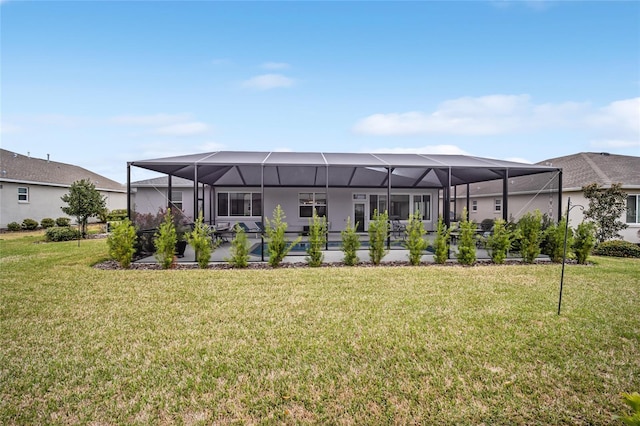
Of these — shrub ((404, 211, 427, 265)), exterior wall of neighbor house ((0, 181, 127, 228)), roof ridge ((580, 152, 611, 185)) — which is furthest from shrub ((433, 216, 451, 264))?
exterior wall of neighbor house ((0, 181, 127, 228))

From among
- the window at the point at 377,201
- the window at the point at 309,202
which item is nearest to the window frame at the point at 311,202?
the window at the point at 309,202

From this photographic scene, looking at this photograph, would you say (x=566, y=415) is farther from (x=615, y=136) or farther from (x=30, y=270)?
(x=615, y=136)

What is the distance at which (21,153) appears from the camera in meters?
23.2

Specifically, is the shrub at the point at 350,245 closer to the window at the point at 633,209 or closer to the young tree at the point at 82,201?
the young tree at the point at 82,201

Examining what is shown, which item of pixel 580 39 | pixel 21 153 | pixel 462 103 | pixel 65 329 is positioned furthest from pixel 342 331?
pixel 21 153

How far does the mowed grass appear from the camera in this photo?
248 cm

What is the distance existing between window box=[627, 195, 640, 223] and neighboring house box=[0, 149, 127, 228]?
2566 centimetres

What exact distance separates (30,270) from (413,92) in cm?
1432

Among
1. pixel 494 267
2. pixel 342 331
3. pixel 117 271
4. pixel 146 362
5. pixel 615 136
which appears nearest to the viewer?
pixel 146 362

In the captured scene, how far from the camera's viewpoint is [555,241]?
8.83m

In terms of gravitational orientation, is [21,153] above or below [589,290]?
above

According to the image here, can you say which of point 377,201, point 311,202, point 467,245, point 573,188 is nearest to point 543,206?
point 573,188

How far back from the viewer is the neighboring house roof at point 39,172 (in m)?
18.4

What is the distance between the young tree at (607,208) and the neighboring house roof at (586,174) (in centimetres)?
102
